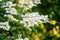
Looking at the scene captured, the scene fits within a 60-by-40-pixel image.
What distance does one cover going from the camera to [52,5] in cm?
380

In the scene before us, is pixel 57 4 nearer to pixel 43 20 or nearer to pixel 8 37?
pixel 43 20

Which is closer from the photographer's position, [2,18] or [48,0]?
[2,18]

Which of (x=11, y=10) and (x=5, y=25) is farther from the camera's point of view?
(x=11, y=10)

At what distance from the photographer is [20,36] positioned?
94.8 inches

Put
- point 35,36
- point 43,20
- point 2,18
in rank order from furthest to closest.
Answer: point 35,36 < point 43,20 < point 2,18

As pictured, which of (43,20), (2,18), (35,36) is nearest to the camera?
(2,18)

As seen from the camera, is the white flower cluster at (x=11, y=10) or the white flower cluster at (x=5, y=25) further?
the white flower cluster at (x=11, y=10)

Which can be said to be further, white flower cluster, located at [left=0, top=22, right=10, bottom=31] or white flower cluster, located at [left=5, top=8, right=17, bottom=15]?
white flower cluster, located at [left=5, top=8, right=17, bottom=15]

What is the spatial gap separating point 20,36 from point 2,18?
25 cm

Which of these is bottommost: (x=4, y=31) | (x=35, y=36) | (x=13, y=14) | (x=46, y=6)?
(x=35, y=36)

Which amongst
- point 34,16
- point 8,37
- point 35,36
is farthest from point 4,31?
point 35,36

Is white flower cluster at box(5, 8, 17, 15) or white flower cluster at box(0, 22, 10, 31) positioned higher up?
white flower cluster at box(5, 8, 17, 15)

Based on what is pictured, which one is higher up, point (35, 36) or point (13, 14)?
point (13, 14)

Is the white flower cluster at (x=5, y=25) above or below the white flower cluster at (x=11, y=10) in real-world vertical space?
below
